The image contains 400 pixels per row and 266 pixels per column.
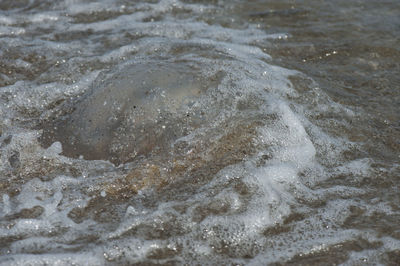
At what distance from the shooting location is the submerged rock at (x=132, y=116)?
10.8 feet

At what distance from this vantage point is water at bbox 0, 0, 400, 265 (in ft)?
8.52

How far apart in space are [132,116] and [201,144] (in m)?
0.51

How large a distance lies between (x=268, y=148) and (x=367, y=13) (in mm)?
2727

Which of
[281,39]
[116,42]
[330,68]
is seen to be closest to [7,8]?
[116,42]

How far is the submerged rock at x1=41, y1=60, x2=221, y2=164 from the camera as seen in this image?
129 inches

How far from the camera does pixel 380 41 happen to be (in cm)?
471

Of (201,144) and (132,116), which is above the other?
A: (132,116)

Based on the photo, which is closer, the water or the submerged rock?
the water

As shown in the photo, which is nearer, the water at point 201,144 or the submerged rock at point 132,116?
the water at point 201,144

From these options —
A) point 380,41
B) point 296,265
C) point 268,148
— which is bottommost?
point 296,265

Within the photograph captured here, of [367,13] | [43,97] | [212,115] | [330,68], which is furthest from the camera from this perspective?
[367,13]

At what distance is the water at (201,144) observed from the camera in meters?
2.60

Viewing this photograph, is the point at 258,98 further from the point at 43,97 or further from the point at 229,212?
the point at 43,97

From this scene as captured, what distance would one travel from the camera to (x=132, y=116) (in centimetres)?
336
